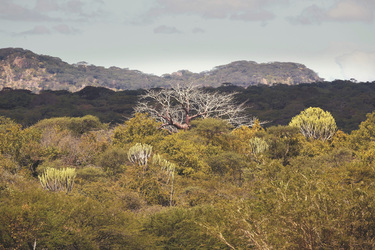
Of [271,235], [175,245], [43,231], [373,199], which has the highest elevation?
[373,199]

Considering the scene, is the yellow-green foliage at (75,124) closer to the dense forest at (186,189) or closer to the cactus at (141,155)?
the dense forest at (186,189)

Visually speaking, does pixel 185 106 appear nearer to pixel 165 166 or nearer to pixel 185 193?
pixel 165 166

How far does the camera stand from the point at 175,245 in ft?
72.1

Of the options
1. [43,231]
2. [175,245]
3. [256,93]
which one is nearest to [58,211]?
[43,231]

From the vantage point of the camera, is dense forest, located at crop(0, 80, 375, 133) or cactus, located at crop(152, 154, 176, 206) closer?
cactus, located at crop(152, 154, 176, 206)

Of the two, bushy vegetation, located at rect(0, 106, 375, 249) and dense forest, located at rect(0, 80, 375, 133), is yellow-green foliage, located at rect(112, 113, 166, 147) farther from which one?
dense forest, located at rect(0, 80, 375, 133)

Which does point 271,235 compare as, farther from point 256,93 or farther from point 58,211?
point 256,93

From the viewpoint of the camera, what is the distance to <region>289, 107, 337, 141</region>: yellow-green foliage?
63.0 meters

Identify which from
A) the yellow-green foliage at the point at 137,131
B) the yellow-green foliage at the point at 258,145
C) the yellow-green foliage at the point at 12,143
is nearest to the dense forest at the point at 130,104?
the yellow-green foliage at the point at 137,131

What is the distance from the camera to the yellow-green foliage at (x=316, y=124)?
63.0 m

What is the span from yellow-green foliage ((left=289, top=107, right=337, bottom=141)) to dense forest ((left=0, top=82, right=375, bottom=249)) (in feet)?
0.55

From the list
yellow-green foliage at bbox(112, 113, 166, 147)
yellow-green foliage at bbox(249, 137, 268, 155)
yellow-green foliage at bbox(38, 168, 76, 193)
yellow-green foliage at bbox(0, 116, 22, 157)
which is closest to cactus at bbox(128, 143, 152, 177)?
yellow-green foliage at bbox(38, 168, 76, 193)

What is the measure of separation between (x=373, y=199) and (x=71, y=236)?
40.7 ft

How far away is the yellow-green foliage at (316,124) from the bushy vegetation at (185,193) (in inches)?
169
